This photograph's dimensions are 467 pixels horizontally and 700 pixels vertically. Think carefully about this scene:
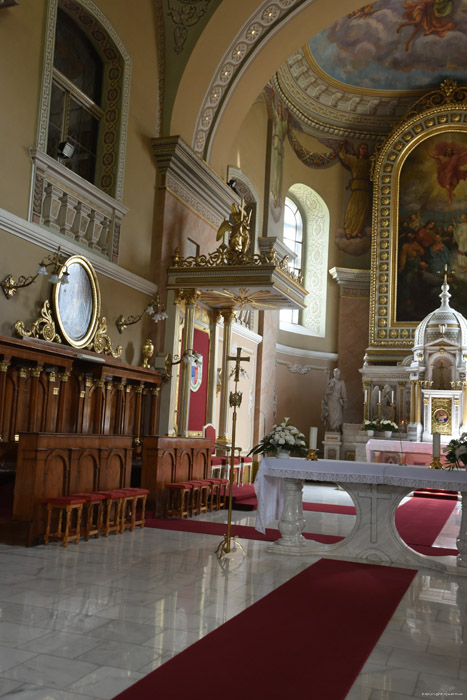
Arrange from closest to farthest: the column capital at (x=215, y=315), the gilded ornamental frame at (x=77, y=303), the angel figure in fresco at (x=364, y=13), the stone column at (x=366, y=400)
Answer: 1. the gilded ornamental frame at (x=77, y=303)
2. the column capital at (x=215, y=315)
3. the angel figure in fresco at (x=364, y=13)
4. the stone column at (x=366, y=400)

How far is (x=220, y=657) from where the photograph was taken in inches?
146

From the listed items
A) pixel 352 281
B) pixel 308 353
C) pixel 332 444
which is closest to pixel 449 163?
pixel 352 281

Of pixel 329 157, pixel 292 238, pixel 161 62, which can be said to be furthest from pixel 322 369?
pixel 161 62

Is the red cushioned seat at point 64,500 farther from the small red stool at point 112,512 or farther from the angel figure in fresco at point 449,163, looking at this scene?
the angel figure in fresco at point 449,163

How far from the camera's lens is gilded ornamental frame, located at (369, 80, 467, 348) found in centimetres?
2014

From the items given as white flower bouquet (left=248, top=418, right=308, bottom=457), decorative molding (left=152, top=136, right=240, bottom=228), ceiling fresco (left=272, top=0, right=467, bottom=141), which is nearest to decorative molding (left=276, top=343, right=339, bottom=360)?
decorative molding (left=152, top=136, right=240, bottom=228)

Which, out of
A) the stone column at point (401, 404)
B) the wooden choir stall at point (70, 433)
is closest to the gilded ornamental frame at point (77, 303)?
the wooden choir stall at point (70, 433)

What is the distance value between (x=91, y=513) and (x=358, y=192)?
55.4 feet

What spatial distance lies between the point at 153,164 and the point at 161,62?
6.36 ft

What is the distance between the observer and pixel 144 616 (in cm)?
445

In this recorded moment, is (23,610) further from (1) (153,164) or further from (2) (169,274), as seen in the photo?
(1) (153,164)

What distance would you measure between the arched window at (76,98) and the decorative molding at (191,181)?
52.5 inches

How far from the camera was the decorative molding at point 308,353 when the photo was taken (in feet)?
65.1

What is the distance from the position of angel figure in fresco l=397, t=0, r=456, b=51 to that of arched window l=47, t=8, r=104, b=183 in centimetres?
1093
